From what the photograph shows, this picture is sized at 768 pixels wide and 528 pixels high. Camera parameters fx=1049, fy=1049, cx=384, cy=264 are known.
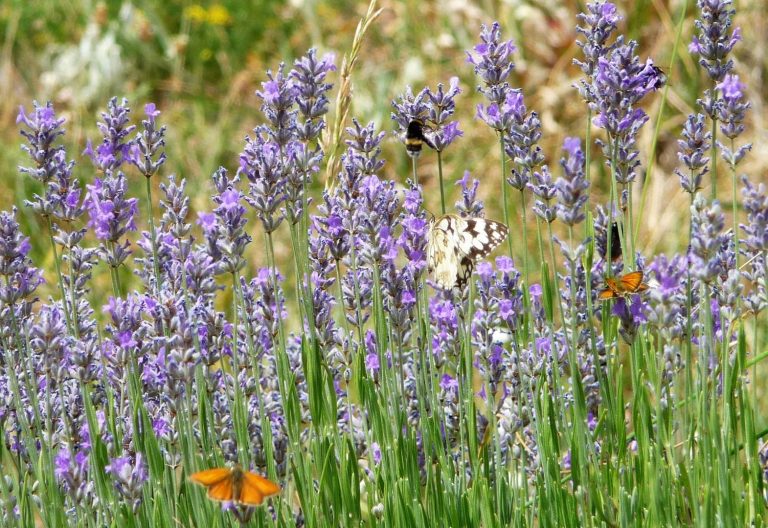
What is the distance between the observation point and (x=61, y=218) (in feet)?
7.07

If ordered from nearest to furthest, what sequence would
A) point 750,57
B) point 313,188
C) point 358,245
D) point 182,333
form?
point 182,333 → point 358,245 → point 750,57 → point 313,188

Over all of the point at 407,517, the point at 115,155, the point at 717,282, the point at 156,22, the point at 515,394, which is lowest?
the point at 407,517

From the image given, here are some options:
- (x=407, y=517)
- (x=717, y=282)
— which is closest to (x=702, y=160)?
(x=717, y=282)

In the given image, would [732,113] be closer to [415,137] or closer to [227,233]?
[415,137]

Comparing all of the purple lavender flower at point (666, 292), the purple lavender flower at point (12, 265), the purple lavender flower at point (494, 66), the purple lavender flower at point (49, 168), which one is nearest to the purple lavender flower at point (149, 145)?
the purple lavender flower at point (49, 168)

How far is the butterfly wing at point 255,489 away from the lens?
63.0 inches

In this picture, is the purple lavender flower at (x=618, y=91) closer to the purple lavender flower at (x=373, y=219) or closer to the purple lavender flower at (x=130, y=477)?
the purple lavender flower at (x=373, y=219)

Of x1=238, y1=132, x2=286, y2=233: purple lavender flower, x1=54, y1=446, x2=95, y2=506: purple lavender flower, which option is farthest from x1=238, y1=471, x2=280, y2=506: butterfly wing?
x1=238, y1=132, x2=286, y2=233: purple lavender flower

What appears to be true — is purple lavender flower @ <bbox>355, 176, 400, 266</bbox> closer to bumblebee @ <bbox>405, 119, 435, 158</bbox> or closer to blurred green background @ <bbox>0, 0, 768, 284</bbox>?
bumblebee @ <bbox>405, 119, 435, 158</bbox>

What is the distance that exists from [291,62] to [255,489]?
6161 millimetres

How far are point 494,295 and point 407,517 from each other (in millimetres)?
571

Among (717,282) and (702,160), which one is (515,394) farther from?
(702,160)

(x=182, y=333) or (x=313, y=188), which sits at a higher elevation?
(x=313, y=188)

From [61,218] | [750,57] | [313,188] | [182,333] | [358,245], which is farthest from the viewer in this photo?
[313,188]
